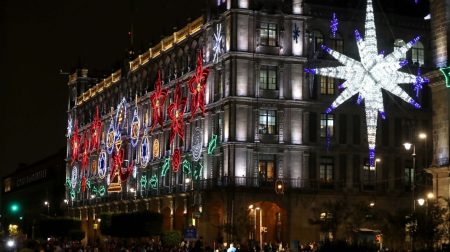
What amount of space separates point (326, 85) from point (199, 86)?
38.4ft

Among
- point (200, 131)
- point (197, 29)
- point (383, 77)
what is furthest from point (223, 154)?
point (383, 77)

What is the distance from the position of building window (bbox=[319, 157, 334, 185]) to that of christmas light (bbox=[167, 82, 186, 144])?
1415 cm

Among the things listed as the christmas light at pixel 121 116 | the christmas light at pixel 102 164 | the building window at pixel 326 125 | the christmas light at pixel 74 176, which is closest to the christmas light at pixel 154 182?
the christmas light at pixel 121 116

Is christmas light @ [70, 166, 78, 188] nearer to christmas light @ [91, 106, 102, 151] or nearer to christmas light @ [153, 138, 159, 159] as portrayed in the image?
christmas light @ [91, 106, 102, 151]

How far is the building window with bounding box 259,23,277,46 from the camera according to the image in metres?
84.2

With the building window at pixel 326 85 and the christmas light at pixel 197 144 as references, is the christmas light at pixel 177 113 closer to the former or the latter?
the christmas light at pixel 197 144

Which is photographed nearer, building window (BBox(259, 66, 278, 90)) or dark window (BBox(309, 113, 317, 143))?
building window (BBox(259, 66, 278, 90))

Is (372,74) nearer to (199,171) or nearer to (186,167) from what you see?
(199,171)

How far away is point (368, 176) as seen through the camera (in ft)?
289

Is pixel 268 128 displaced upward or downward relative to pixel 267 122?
downward

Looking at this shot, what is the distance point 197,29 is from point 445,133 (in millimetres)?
41084

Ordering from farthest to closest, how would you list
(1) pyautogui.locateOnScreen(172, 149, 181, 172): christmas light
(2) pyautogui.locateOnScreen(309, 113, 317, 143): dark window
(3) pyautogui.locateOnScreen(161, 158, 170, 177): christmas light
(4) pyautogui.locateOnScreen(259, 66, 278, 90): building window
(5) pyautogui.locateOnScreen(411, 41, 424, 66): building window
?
(3) pyautogui.locateOnScreen(161, 158, 170, 177): christmas light, (1) pyautogui.locateOnScreen(172, 149, 181, 172): christmas light, (5) pyautogui.locateOnScreen(411, 41, 424, 66): building window, (2) pyautogui.locateOnScreen(309, 113, 317, 143): dark window, (4) pyautogui.locateOnScreen(259, 66, 278, 90): building window

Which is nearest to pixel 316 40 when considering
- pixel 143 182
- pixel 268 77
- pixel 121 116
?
pixel 268 77

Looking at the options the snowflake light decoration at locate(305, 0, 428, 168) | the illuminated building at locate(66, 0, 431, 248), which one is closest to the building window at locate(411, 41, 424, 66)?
the illuminated building at locate(66, 0, 431, 248)
